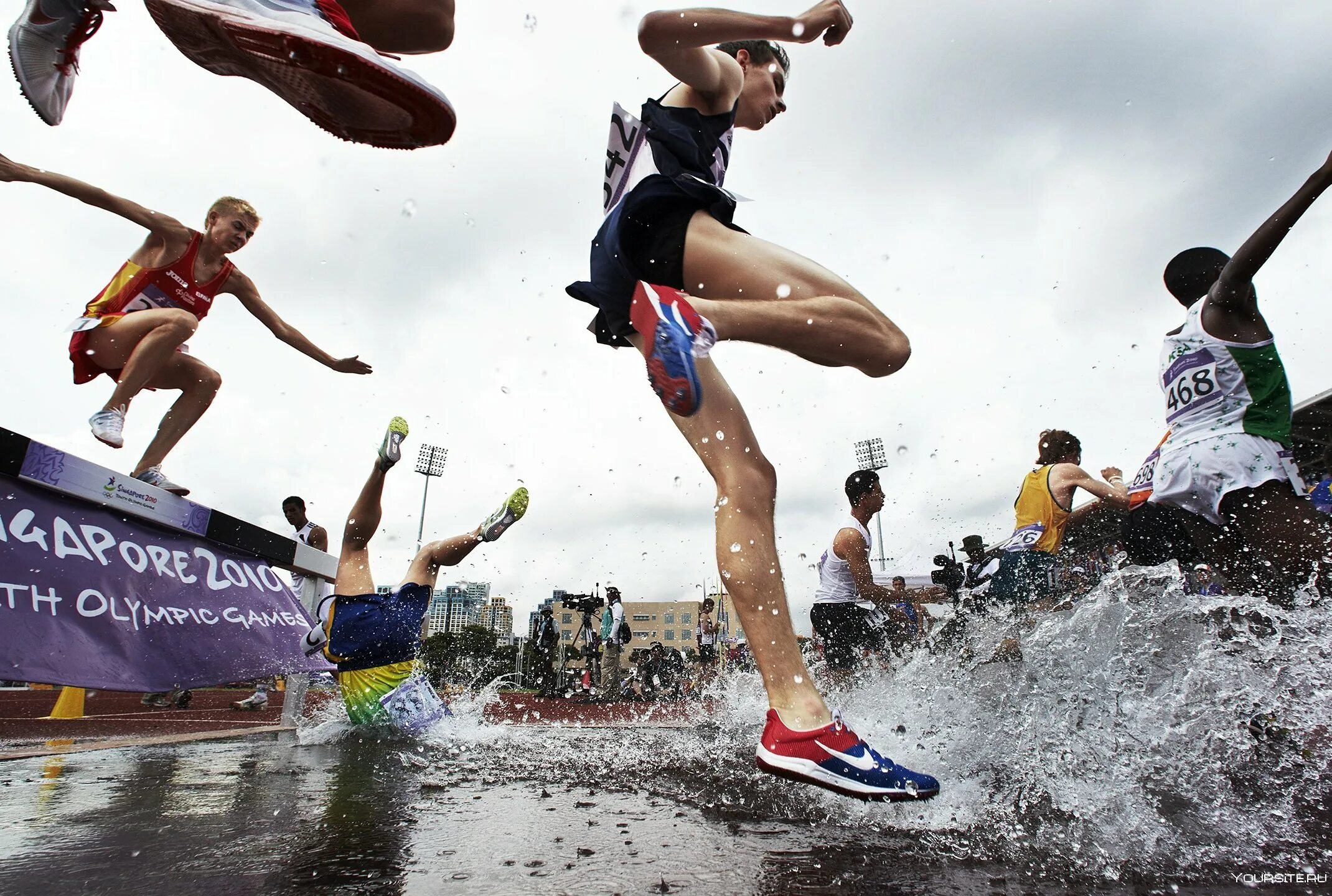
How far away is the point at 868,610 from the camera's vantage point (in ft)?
17.4

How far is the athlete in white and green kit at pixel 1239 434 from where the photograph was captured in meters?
2.36

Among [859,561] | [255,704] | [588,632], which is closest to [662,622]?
[588,632]

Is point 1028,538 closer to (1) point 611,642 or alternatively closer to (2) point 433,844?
(2) point 433,844

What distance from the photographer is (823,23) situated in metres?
1.85

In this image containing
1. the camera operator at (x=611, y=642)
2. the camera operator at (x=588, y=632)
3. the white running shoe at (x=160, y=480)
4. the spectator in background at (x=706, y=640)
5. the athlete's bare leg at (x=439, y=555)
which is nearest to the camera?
the white running shoe at (x=160, y=480)

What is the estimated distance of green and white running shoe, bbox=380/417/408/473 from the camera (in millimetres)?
4016

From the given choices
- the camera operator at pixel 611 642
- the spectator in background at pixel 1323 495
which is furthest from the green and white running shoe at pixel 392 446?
the camera operator at pixel 611 642

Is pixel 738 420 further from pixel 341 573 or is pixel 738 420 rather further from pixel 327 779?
pixel 341 573

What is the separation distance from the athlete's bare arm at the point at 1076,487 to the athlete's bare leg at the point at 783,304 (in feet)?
11.9

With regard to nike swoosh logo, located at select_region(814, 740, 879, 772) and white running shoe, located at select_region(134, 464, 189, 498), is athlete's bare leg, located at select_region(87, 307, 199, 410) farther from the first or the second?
nike swoosh logo, located at select_region(814, 740, 879, 772)

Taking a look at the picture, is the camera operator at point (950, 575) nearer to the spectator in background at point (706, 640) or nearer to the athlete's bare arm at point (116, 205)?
the athlete's bare arm at point (116, 205)

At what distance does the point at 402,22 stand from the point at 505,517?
2.89 metres

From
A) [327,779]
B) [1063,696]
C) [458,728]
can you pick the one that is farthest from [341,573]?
[1063,696]

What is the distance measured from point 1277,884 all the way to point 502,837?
4.10 feet
